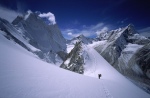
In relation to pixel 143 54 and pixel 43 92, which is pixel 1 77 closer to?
pixel 43 92

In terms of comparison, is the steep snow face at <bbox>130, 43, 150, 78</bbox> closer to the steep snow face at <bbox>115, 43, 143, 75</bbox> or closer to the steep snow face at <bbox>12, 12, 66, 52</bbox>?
the steep snow face at <bbox>115, 43, 143, 75</bbox>

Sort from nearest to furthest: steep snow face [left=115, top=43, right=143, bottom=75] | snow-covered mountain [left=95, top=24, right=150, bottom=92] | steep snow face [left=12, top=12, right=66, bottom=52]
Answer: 1. snow-covered mountain [left=95, top=24, right=150, bottom=92]
2. steep snow face [left=115, top=43, right=143, bottom=75]
3. steep snow face [left=12, top=12, right=66, bottom=52]

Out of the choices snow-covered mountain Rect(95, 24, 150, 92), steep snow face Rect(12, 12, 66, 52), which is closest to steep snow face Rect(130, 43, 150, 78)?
snow-covered mountain Rect(95, 24, 150, 92)

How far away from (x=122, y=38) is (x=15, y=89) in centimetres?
19063

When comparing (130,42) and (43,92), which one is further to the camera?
(130,42)

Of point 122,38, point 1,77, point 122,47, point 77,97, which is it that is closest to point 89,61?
point 77,97

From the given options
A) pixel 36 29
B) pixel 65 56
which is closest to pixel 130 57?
pixel 65 56

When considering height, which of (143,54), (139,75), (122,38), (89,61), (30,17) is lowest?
(89,61)

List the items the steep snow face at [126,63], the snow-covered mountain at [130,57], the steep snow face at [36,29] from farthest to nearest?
the steep snow face at [36,29], the steep snow face at [126,63], the snow-covered mountain at [130,57]

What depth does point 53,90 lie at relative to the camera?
5.62 metres

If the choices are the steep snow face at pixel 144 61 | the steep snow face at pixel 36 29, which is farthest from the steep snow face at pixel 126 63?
the steep snow face at pixel 36 29

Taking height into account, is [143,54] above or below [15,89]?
above

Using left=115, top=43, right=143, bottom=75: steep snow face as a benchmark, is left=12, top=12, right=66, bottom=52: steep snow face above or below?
above

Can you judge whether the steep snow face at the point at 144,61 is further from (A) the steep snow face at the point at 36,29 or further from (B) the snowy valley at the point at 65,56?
(A) the steep snow face at the point at 36,29
